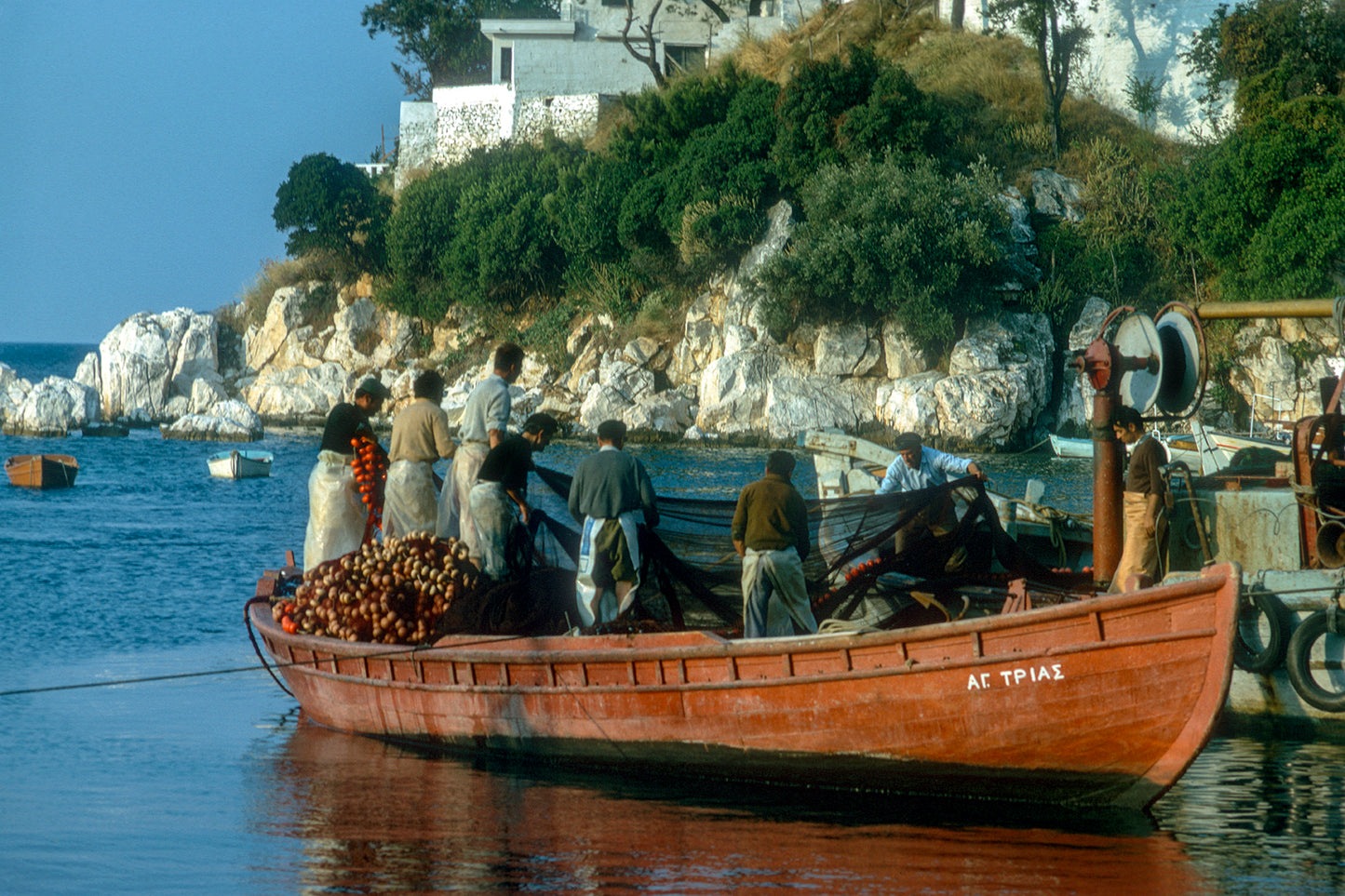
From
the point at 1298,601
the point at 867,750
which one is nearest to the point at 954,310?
the point at 1298,601

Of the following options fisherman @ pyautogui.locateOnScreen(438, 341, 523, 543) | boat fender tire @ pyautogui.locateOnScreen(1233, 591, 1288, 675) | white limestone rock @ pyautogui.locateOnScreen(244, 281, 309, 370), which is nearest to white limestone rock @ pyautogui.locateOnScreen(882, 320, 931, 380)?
white limestone rock @ pyautogui.locateOnScreen(244, 281, 309, 370)

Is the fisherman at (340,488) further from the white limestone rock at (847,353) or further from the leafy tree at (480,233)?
the leafy tree at (480,233)

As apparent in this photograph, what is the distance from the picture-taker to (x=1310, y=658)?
35.6 ft

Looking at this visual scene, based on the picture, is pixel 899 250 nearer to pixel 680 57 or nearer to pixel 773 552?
pixel 680 57

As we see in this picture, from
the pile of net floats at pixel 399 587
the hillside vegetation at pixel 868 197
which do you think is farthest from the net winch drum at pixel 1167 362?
the hillside vegetation at pixel 868 197

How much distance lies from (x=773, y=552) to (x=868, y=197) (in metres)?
34.7

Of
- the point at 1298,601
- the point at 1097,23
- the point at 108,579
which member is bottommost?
the point at 108,579

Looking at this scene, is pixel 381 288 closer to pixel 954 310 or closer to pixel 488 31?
pixel 488 31

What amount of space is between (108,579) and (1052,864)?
1747 centimetres

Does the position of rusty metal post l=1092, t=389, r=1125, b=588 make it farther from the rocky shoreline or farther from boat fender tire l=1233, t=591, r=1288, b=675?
the rocky shoreline

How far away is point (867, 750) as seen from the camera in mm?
8773

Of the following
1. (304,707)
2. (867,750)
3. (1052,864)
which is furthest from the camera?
(304,707)

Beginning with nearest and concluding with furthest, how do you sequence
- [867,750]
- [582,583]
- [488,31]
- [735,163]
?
[867,750] < [582,583] < [735,163] < [488,31]

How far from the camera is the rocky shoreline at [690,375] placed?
40.2 meters
